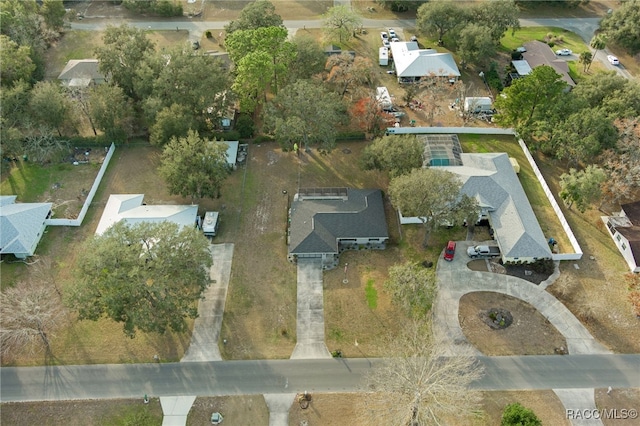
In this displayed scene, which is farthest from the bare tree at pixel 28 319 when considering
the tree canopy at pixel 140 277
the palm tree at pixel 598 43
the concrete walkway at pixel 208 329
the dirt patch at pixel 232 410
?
the palm tree at pixel 598 43

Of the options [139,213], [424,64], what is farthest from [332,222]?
[424,64]

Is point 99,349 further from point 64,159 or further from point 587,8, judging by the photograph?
point 587,8

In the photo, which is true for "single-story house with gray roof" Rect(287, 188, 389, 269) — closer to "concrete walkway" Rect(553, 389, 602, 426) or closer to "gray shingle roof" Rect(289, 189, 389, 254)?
"gray shingle roof" Rect(289, 189, 389, 254)

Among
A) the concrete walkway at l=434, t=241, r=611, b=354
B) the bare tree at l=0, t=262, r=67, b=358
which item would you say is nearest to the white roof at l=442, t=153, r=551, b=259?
the concrete walkway at l=434, t=241, r=611, b=354

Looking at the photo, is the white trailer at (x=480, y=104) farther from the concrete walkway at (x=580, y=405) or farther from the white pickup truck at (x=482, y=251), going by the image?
the concrete walkway at (x=580, y=405)

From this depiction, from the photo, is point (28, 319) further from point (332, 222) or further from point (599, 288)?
point (599, 288)
